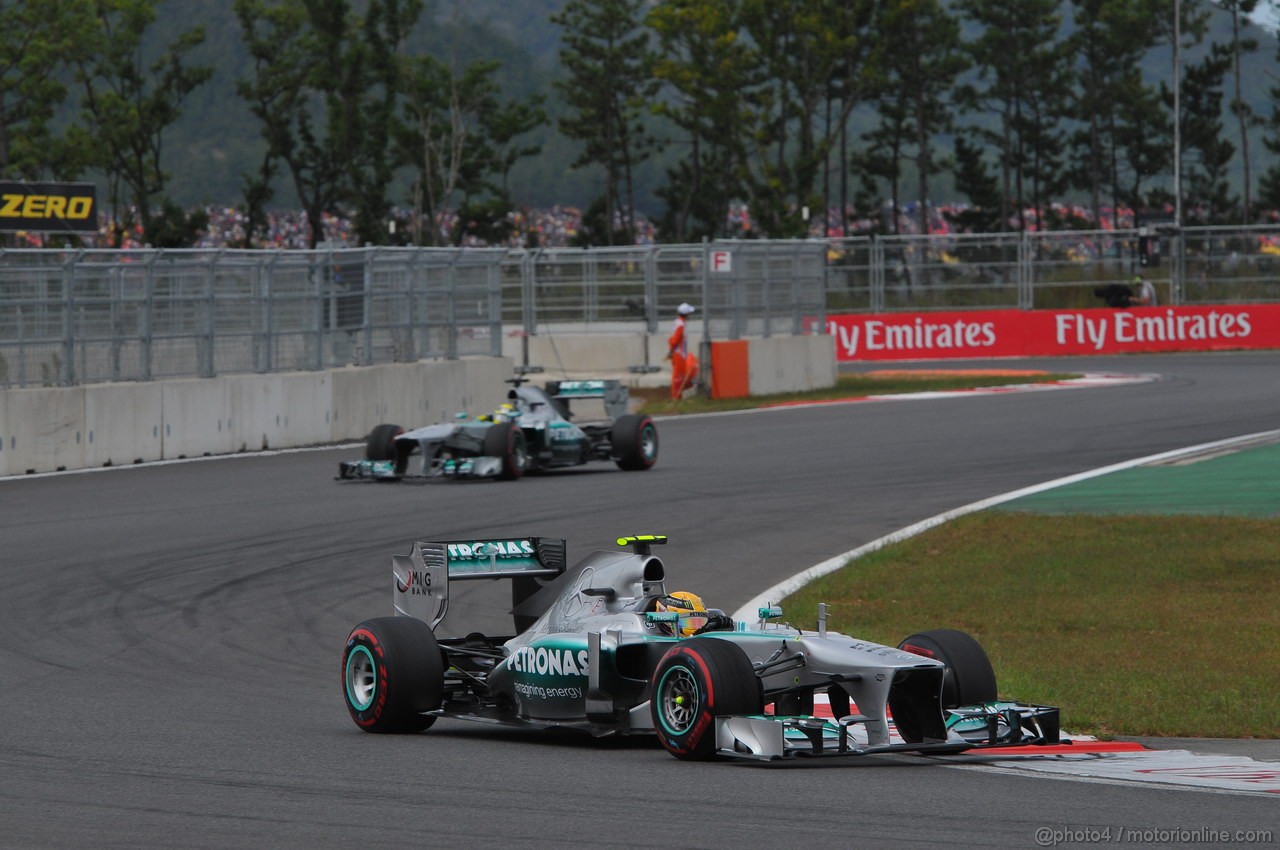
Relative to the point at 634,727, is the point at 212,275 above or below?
above

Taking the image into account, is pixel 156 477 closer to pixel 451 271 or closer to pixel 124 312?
pixel 124 312

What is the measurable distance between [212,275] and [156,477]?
3.90 meters

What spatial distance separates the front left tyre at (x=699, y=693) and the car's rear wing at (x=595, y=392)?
45.2 feet

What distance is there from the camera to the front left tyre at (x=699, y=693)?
7328mm

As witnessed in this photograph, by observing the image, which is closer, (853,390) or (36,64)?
(853,390)

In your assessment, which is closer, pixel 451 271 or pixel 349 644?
pixel 349 644

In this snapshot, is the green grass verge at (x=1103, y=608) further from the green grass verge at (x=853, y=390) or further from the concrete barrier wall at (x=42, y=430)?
the green grass verge at (x=853, y=390)

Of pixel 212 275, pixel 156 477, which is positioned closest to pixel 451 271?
pixel 212 275

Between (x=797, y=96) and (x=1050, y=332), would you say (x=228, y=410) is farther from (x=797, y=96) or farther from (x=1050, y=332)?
(x=797, y=96)

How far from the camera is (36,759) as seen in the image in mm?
7844

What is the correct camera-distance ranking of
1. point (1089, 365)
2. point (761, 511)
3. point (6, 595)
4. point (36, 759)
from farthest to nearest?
point (1089, 365) → point (761, 511) → point (6, 595) → point (36, 759)

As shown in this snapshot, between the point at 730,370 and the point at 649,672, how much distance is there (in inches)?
1013

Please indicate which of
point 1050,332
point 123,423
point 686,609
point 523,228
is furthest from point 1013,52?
point 686,609

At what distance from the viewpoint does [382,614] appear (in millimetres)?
12297
